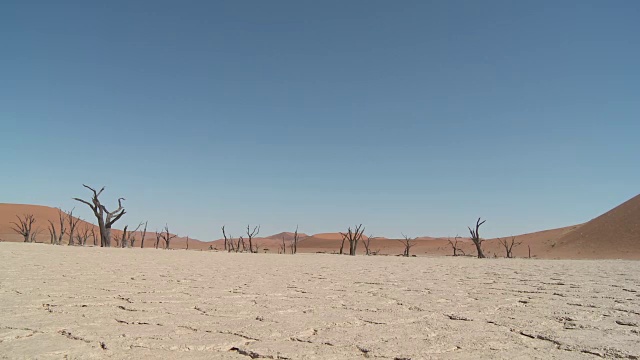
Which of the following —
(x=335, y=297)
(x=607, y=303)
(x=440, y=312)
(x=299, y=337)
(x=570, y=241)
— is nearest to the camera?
(x=299, y=337)

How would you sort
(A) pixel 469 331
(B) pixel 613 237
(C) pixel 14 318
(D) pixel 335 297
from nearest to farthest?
(A) pixel 469 331 → (C) pixel 14 318 → (D) pixel 335 297 → (B) pixel 613 237

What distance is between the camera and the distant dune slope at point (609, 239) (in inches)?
1027

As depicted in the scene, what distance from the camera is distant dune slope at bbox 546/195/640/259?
26080 millimetres

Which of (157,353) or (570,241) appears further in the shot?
(570,241)

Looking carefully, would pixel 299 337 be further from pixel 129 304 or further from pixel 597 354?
pixel 129 304

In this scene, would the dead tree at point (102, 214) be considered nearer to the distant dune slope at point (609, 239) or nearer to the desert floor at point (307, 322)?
the desert floor at point (307, 322)

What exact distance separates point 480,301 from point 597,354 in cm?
194

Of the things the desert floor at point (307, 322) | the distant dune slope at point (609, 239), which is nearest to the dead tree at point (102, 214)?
the desert floor at point (307, 322)

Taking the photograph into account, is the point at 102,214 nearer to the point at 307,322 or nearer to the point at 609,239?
the point at 307,322

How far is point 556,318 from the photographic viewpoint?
3020 mm

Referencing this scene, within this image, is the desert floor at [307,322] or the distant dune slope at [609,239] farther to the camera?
the distant dune slope at [609,239]

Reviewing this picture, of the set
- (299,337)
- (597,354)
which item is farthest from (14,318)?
(597,354)

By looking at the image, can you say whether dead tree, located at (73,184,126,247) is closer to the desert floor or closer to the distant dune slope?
the desert floor

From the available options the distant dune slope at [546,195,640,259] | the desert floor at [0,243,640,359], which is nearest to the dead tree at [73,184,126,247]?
the desert floor at [0,243,640,359]
